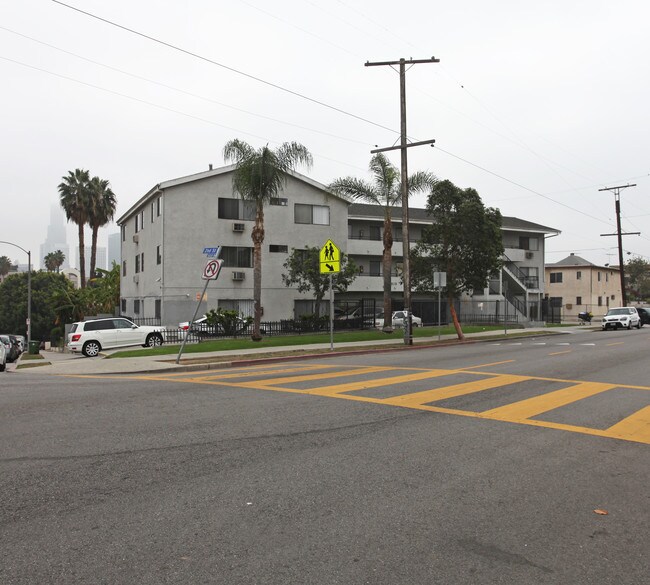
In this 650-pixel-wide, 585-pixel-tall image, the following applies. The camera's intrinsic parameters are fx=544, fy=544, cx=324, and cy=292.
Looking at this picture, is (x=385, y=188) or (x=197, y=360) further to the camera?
(x=385, y=188)

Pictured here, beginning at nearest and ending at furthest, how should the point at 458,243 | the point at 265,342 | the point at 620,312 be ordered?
the point at 265,342 → the point at 458,243 → the point at 620,312

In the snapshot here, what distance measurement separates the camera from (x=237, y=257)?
110ft

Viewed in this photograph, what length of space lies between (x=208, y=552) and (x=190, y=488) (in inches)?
48.9

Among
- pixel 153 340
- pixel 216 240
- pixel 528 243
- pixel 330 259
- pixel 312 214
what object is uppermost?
pixel 312 214

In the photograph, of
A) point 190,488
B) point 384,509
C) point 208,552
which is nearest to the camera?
point 208,552

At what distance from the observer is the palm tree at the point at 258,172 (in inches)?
941

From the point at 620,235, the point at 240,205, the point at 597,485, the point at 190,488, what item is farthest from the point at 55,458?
the point at 620,235

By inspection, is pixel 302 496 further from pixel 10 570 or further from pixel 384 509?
pixel 10 570

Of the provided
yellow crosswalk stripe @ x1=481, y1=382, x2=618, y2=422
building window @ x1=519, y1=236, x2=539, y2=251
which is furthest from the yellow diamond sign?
building window @ x1=519, y1=236, x2=539, y2=251

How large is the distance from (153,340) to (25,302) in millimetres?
47499

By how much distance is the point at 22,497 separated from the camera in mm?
4555

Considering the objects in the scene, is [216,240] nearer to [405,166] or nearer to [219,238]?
[219,238]

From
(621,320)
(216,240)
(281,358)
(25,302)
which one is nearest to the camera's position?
(281,358)

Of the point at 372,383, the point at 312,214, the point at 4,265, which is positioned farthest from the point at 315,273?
the point at 4,265
